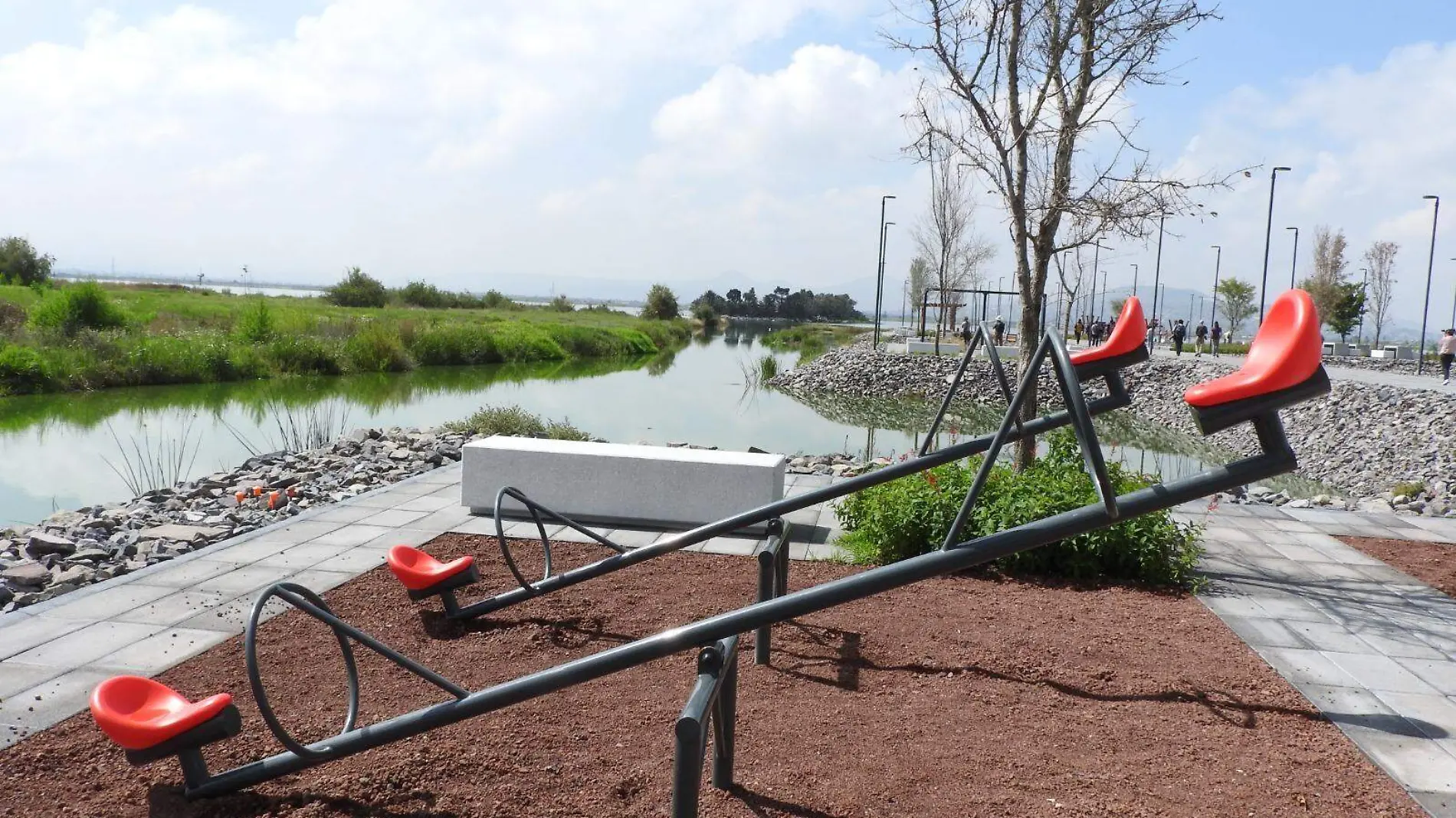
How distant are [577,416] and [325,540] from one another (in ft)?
39.6

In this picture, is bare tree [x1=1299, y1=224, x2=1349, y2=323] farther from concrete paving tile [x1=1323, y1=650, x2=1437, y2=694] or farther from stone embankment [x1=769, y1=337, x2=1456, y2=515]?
concrete paving tile [x1=1323, y1=650, x2=1437, y2=694]

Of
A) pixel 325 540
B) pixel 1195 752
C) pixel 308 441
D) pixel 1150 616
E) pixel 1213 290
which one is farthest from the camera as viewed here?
pixel 1213 290

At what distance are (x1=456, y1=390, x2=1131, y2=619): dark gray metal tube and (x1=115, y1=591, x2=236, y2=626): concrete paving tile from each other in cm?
137

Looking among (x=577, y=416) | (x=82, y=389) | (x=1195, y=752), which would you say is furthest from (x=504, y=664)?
(x=82, y=389)

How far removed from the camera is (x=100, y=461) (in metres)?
11.8

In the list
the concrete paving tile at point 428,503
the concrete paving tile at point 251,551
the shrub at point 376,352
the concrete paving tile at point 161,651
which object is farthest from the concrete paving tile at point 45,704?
the shrub at point 376,352

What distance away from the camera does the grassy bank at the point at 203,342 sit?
1881 centimetres

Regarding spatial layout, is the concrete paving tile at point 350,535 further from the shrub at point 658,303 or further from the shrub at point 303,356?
the shrub at point 658,303

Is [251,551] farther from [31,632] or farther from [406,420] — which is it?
[406,420]

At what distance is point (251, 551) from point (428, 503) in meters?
1.59

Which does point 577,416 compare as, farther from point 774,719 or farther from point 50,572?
point 774,719

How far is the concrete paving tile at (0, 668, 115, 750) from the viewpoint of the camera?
3.19m

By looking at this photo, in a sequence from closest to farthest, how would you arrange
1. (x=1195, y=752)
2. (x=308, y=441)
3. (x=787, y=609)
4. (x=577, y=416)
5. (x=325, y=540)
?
(x=787, y=609) < (x=1195, y=752) < (x=325, y=540) < (x=308, y=441) < (x=577, y=416)

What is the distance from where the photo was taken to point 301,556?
560 centimetres
